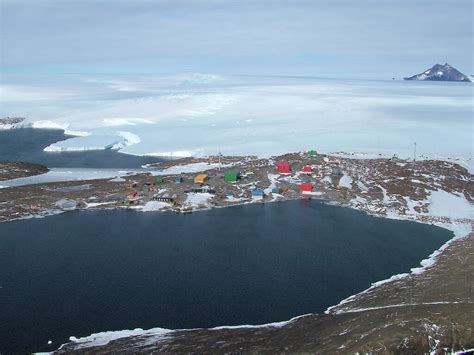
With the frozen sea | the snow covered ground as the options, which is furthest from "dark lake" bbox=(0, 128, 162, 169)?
the snow covered ground

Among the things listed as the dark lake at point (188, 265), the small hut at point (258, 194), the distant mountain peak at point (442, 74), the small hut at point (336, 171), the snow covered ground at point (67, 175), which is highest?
the distant mountain peak at point (442, 74)

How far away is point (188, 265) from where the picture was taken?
22.5 metres

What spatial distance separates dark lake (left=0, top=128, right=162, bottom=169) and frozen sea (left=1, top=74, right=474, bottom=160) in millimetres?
2283

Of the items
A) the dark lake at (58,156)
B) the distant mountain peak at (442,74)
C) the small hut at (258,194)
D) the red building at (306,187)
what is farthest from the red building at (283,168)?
the distant mountain peak at (442,74)

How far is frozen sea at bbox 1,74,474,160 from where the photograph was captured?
5109cm

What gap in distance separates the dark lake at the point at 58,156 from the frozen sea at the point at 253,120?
7.49 ft

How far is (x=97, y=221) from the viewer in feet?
96.1

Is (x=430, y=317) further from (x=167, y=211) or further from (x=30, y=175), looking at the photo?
(x=30, y=175)

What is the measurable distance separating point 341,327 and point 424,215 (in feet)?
54.6

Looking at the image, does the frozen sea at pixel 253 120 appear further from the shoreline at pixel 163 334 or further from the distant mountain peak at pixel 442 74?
the distant mountain peak at pixel 442 74

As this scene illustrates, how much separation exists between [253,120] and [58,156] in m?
25.4

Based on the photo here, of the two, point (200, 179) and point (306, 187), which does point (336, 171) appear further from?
point (200, 179)

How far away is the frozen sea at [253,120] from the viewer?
51094 millimetres

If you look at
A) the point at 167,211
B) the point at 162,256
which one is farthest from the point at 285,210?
the point at 162,256
